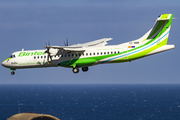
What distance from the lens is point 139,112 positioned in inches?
7579

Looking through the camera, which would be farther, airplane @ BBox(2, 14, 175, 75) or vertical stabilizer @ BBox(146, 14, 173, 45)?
airplane @ BBox(2, 14, 175, 75)

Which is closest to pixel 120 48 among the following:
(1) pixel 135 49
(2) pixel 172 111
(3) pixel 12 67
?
(1) pixel 135 49

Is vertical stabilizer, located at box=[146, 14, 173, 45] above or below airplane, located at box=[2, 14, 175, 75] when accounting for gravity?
above

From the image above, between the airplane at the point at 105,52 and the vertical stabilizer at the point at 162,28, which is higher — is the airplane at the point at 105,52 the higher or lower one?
the lower one

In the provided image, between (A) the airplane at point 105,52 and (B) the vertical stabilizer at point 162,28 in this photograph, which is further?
(A) the airplane at point 105,52

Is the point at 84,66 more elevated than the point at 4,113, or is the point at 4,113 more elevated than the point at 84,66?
the point at 84,66

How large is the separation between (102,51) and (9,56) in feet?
63.4

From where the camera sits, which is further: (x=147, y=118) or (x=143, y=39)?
(x=147, y=118)

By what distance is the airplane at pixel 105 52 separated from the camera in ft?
162

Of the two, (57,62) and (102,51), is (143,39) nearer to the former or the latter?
(102,51)

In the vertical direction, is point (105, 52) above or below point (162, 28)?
below

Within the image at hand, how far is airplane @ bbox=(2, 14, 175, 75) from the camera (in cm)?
4944

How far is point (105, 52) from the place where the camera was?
165ft

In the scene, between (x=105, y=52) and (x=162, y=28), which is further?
(x=105, y=52)
